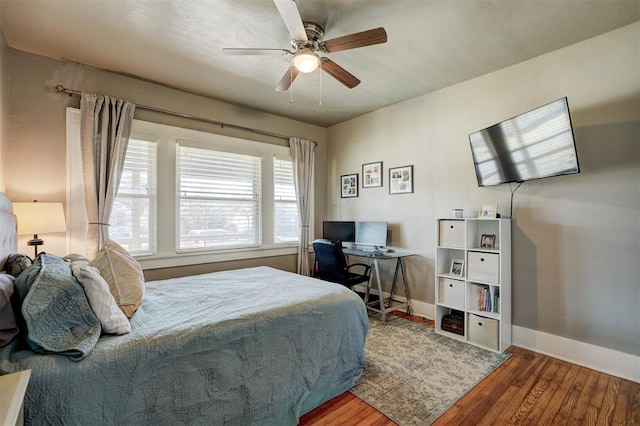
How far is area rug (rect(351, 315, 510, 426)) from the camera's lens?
1876 millimetres

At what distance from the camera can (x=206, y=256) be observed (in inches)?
140

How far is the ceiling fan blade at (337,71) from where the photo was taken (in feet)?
7.51

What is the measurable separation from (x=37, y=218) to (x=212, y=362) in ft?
6.51

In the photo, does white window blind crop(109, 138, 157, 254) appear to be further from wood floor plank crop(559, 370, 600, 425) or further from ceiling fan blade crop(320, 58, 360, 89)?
wood floor plank crop(559, 370, 600, 425)

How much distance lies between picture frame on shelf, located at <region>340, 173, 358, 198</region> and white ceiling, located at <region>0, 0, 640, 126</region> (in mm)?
1565

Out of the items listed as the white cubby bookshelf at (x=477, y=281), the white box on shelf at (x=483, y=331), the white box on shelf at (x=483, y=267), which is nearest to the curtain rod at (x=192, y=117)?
the white cubby bookshelf at (x=477, y=281)

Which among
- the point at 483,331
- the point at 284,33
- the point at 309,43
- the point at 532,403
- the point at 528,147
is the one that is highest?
the point at 284,33

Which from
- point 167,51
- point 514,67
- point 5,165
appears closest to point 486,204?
point 514,67

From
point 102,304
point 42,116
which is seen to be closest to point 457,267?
point 102,304

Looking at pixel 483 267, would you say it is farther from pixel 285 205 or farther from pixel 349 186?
pixel 285 205

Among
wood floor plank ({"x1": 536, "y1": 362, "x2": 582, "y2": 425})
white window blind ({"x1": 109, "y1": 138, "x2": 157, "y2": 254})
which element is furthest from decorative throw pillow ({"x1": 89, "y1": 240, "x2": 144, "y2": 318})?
wood floor plank ({"x1": 536, "y1": 362, "x2": 582, "y2": 425})

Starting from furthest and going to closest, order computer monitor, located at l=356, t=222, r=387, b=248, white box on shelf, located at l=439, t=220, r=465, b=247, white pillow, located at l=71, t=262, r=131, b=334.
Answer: computer monitor, located at l=356, t=222, r=387, b=248, white box on shelf, located at l=439, t=220, r=465, b=247, white pillow, located at l=71, t=262, r=131, b=334

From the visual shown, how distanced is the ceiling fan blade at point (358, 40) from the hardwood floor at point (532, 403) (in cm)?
242

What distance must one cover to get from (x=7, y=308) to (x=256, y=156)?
3.13 m
